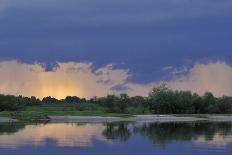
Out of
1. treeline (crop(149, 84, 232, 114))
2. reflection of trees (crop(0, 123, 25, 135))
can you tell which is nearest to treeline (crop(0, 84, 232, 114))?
treeline (crop(149, 84, 232, 114))

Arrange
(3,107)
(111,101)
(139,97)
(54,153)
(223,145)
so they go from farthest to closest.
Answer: (139,97)
(111,101)
(3,107)
(223,145)
(54,153)

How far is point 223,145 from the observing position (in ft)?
158

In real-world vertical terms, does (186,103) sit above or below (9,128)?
above

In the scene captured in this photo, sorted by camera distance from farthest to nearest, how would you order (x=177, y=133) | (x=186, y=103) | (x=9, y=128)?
(x=186, y=103)
(x=9, y=128)
(x=177, y=133)

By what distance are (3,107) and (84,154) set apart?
110 meters

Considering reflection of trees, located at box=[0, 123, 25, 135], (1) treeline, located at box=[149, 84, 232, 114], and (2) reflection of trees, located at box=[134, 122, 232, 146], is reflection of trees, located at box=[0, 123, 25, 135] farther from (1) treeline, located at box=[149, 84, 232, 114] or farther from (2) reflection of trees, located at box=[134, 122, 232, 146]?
(1) treeline, located at box=[149, 84, 232, 114]

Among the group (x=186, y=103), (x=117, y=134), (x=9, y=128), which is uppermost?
(x=186, y=103)

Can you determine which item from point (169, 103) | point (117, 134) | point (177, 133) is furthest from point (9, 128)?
point (169, 103)

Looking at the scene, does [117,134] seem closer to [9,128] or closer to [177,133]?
[177,133]

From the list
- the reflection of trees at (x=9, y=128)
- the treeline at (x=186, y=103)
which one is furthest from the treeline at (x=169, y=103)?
the reflection of trees at (x=9, y=128)

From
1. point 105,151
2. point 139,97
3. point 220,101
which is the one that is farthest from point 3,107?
point 105,151

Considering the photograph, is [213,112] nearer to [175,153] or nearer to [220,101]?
[220,101]

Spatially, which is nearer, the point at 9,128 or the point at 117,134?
the point at 117,134

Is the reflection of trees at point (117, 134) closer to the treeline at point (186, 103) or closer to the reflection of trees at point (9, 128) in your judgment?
the reflection of trees at point (9, 128)
